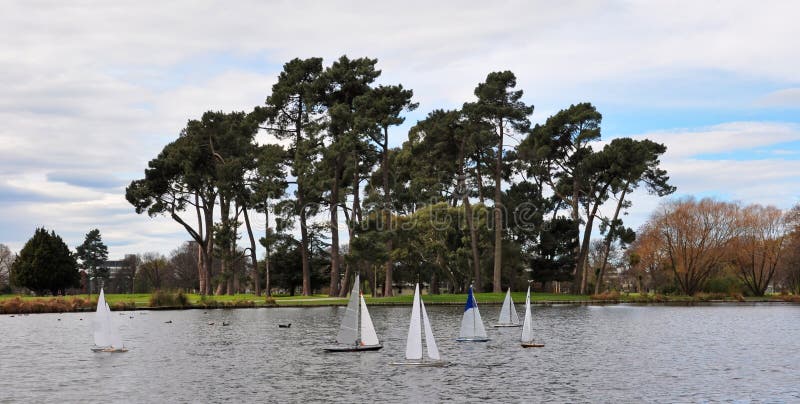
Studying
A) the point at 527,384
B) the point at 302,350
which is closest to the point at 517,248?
the point at 302,350

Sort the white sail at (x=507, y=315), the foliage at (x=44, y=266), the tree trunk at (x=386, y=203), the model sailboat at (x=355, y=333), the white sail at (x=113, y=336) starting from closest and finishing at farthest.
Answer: the model sailboat at (x=355, y=333)
the white sail at (x=113, y=336)
the white sail at (x=507, y=315)
the tree trunk at (x=386, y=203)
the foliage at (x=44, y=266)

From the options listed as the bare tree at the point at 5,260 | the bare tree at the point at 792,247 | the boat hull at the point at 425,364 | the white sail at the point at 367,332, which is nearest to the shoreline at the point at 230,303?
the bare tree at the point at 792,247

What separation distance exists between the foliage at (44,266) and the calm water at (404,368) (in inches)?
2516

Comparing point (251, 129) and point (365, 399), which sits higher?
point (251, 129)

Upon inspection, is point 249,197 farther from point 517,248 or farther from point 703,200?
point 703,200

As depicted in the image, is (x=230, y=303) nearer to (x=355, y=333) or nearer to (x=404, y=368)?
(x=355, y=333)

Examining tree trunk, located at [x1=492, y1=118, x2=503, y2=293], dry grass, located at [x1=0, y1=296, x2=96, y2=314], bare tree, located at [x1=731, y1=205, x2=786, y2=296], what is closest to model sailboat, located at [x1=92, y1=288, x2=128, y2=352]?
dry grass, located at [x1=0, y1=296, x2=96, y2=314]

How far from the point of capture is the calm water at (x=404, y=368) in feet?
99.9

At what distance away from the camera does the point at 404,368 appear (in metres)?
36.8

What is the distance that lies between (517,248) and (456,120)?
60.4 feet

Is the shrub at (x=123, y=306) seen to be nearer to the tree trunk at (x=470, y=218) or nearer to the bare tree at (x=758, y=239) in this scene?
the tree trunk at (x=470, y=218)

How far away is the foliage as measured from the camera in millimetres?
121438

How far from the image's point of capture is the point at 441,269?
108m

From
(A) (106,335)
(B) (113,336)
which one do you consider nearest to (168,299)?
(B) (113,336)
